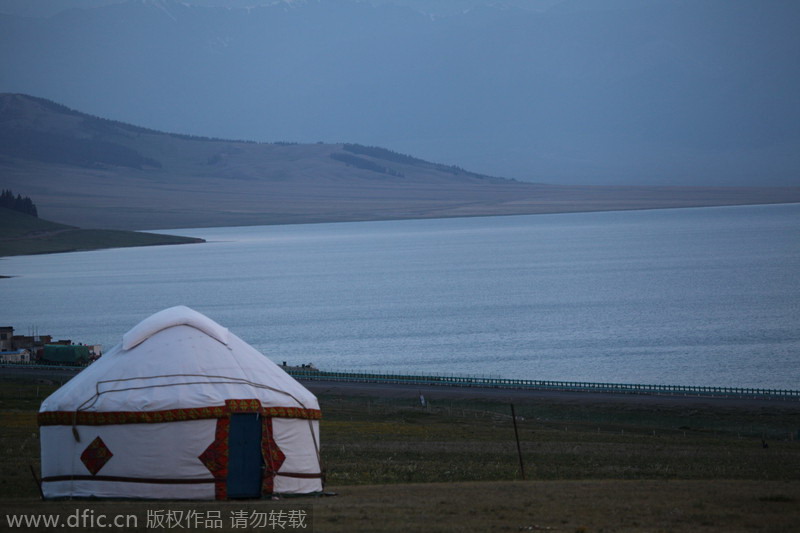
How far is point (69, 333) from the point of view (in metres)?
83.1

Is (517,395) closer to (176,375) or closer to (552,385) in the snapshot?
(552,385)

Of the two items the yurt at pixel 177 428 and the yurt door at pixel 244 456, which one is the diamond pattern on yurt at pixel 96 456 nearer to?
the yurt at pixel 177 428

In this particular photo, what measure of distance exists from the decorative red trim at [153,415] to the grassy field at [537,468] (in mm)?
1404

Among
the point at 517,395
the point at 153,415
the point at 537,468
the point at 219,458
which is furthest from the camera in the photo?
the point at 517,395

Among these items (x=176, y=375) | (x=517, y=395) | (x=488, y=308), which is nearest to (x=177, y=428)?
(x=176, y=375)

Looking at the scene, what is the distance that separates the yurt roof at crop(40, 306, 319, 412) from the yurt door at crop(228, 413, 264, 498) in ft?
1.33

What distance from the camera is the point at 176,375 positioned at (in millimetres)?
18641

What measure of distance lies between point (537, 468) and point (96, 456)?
9267 mm

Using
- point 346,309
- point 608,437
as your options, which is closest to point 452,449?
point 608,437

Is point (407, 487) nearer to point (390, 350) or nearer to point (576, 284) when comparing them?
point (390, 350)

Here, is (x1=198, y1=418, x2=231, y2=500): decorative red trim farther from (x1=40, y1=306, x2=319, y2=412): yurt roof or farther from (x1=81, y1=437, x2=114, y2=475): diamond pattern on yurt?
(x1=81, y1=437, x2=114, y2=475): diamond pattern on yurt

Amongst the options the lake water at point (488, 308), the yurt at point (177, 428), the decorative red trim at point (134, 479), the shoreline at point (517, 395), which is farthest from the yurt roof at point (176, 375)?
the lake water at point (488, 308)

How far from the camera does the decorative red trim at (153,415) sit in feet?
59.0

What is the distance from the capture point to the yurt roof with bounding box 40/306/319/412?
59.9 ft
